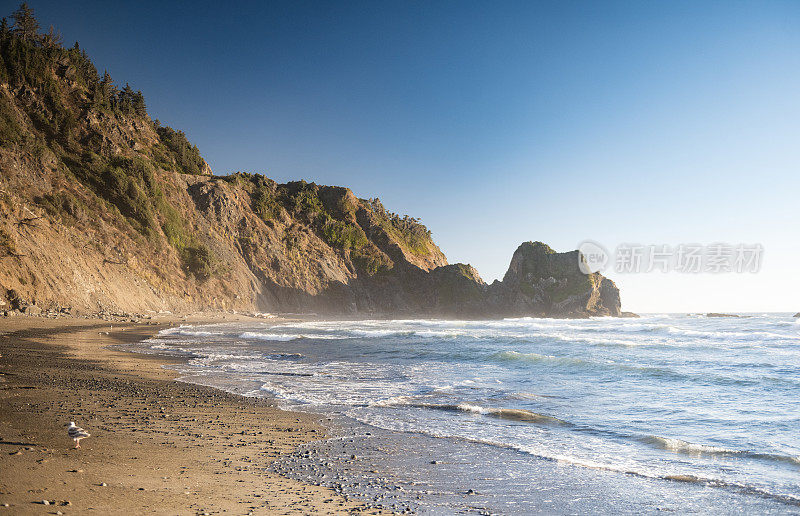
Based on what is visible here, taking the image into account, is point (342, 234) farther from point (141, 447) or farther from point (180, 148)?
point (141, 447)

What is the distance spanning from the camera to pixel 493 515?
5.15m

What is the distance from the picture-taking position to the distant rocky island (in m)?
37.7

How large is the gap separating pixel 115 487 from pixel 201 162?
8624 centimetres

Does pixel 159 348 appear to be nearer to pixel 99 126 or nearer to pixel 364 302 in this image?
pixel 99 126

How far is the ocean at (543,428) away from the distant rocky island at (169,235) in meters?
24.6

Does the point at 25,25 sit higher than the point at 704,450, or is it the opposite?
the point at 25,25

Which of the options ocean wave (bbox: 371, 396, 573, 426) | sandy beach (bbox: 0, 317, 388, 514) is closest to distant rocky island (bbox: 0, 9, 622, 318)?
sandy beach (bbox: 0, 317, 388, 514)

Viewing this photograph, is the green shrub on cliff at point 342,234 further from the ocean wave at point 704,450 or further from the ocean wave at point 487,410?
the ocean wave at point 704,450

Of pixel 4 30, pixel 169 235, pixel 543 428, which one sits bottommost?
pixel 543 428

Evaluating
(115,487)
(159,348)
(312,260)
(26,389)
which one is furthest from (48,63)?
(115,487)

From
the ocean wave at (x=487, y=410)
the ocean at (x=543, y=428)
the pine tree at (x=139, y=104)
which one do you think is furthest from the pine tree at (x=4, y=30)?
the ocean wave at (x=487, y=410)

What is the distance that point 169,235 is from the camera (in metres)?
57.4

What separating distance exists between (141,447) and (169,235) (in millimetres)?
57883

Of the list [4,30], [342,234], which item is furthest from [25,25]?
[342,234]
